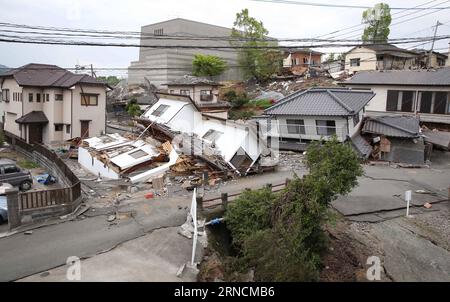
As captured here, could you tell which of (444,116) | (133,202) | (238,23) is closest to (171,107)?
(133,202)

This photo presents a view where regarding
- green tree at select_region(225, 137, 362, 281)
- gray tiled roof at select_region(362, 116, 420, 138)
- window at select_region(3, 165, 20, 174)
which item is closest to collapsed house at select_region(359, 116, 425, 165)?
gray tiled roof at select_region(362, 116, 420, 138)

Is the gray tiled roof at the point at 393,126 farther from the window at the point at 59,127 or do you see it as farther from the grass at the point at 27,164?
the window at the point at 59,127

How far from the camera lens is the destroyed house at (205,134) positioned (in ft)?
65.6

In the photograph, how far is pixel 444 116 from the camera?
27.8 meters

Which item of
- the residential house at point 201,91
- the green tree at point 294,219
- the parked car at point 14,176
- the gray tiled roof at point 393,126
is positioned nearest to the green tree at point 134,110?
the residential house at point 201,91

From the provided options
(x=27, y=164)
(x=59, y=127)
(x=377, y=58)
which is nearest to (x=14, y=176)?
(x=27, y=164)

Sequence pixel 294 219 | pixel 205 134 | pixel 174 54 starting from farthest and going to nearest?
pixel 174 54, pixel 205 134, pixel 294 219

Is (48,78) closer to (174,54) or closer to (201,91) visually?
(201,91)

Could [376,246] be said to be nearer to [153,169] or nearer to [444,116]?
[153,169]

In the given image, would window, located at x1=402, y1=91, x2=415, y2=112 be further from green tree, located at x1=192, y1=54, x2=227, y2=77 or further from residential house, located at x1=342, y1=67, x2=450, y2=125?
green tree, located at x1=192, y1=54, x2=227, y2=77

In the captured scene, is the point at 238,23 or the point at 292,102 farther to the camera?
the point at 238,23

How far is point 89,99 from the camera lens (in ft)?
97.2

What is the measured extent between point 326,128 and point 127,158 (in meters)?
13.6
